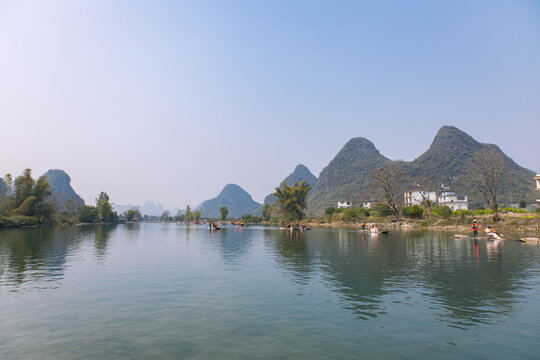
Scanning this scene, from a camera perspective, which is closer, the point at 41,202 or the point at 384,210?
the point at 384,210

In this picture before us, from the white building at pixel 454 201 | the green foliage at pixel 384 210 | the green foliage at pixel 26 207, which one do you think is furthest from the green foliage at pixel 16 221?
the white building at pixel 454 201

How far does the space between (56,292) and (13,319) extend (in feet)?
16.3

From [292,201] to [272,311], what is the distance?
421ft

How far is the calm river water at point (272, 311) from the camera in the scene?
409 inches

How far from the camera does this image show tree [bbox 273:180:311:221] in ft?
468

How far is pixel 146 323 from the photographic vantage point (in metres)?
12.9

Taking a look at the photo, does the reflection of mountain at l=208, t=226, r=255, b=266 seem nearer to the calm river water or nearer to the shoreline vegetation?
the calm river water

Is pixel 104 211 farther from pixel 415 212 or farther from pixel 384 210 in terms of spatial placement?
pixel 415 212

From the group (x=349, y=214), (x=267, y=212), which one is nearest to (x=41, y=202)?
(x=349, y=214)

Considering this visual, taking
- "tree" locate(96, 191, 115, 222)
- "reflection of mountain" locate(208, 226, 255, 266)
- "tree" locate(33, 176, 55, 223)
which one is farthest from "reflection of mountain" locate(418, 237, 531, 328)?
"tree" locate(96, 191, 115, 222)

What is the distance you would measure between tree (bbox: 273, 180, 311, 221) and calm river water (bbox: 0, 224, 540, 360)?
116 metres

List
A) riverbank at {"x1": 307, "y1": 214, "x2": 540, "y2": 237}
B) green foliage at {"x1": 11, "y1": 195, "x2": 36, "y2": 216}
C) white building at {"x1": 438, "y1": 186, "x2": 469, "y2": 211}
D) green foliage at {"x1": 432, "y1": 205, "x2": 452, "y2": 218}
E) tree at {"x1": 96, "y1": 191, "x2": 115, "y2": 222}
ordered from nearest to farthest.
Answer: riverbank at {"x1": 307, "y1": 214, "x2": 540, "y2": 237} < green foliage at {"x1": 432, "y1": 205, "x2": 452, "y2": 218} < green foliage at {"x1": 11, "y1": 195, "x2": 36, "y2": 216} < white building at {"x1": 438, "y1": 186, "x2": 469, "y2": 211} < tree at {"x1": 96, "y1": 191, "x2": 115, "y2": 222}

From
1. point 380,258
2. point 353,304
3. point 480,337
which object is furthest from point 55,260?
point 480,337

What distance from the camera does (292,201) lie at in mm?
142500
